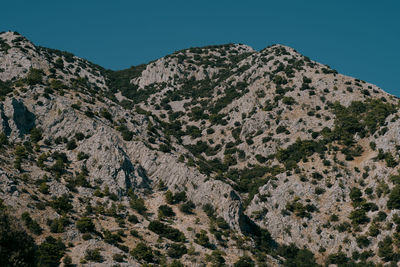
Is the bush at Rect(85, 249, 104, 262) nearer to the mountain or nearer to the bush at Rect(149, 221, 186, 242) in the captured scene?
the mountain

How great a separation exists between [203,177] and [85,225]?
108 ft

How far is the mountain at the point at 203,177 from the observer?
2766 inches

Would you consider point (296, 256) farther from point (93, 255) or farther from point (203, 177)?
point (93, 255)

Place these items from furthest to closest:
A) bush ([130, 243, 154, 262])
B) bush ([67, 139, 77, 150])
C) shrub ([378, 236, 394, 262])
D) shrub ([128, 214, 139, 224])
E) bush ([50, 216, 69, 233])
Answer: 1. bush ([67, 139, 77, 150])
2. shrub ([128, 214, 139, 224])
3. shrub ([378, 236, 394, 262])
4. bush ([130, 243, 154, 262])
5. bush ([50, 216, 69, 233])

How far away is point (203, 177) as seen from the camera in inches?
3716

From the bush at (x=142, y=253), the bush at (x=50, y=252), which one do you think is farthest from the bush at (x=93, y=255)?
the bush at (x=142, y=253)

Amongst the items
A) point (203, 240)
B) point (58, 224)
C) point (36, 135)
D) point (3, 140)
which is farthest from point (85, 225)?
point (36, 135)

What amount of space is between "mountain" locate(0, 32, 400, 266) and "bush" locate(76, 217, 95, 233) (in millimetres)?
333

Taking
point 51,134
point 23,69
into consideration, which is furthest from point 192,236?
point 23,69

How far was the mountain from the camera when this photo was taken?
70.2 m

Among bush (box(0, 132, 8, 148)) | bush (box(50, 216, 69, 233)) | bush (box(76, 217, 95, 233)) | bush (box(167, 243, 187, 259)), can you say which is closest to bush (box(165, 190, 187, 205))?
bush (box(167, 243, 187, 259))

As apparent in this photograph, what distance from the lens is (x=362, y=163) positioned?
3922 inches

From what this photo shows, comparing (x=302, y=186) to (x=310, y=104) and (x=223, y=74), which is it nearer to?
(x=310, y=104)

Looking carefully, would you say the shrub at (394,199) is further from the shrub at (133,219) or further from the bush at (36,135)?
the bush at (36,135)
